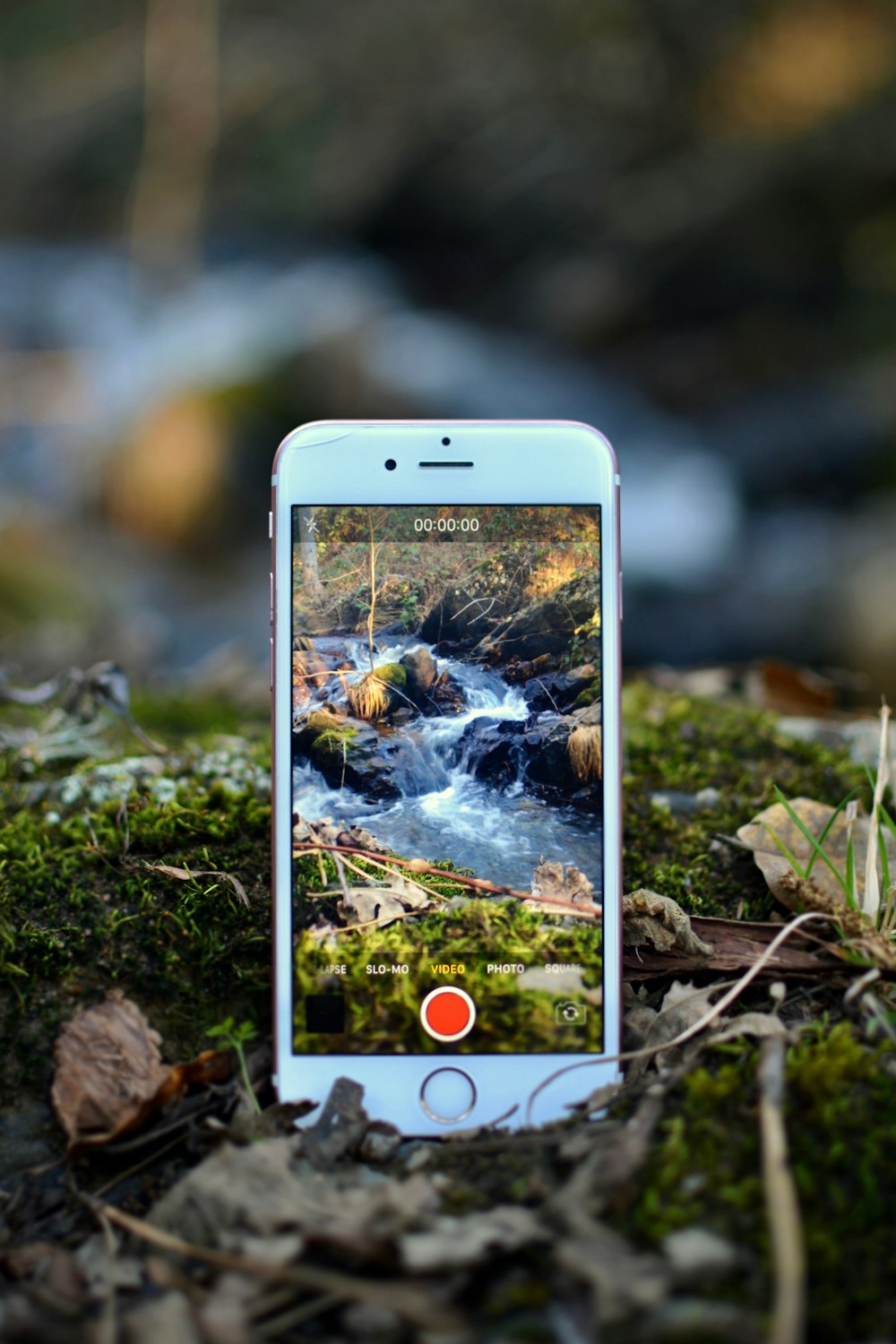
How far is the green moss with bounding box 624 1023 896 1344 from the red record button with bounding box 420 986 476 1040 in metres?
0.46

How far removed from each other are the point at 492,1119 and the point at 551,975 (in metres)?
0.28

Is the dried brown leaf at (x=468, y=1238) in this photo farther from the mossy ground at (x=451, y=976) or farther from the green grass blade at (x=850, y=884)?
the green grass blade at (x=850, y=884)

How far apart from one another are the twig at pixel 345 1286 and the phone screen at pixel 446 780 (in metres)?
0.54

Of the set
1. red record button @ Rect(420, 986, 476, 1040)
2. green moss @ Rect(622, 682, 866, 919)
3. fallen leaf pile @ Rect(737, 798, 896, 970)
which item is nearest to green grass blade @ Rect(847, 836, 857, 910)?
fallen leaf pile @ Rect(737, 798, 896, 970)

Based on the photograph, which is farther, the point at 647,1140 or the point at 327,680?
the point at 327,680

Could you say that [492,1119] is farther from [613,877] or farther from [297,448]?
[297,448]

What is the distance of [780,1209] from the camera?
134cm

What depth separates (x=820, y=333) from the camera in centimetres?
1012

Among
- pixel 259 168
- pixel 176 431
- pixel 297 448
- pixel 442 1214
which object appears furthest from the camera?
pixel 259 168

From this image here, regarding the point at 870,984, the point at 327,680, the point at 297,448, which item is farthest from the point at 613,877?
the point at 297,448

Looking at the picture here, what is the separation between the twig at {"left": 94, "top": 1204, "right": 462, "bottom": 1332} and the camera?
49.1 inches

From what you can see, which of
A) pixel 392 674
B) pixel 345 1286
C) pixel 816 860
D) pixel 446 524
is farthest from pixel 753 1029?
pixel 446 524

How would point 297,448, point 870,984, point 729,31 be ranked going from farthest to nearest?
point 729,31
point 297,448
point 870,984

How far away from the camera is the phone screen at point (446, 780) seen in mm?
1936
